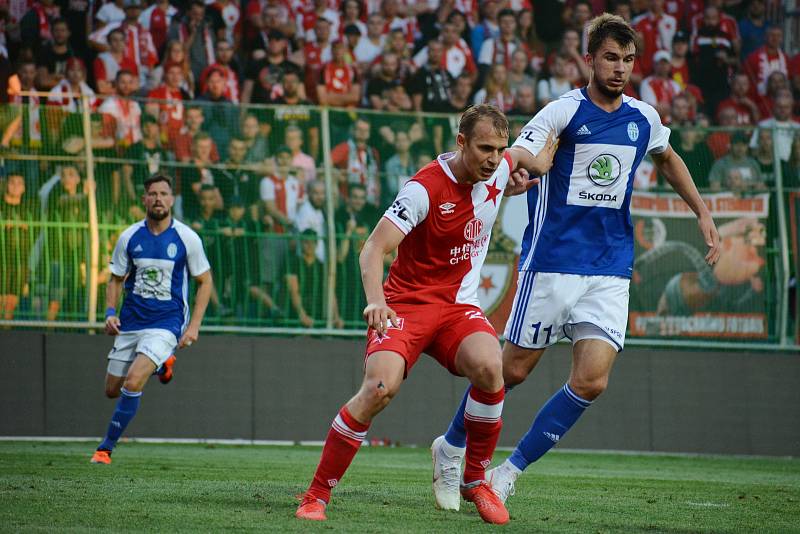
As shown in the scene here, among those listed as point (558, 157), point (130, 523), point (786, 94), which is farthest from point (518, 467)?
point (786, 94)

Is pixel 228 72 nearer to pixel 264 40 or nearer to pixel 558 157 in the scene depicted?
pixel 264 40

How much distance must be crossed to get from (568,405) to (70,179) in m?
7.85

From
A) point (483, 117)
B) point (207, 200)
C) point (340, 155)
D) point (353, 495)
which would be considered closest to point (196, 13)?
point (340, 155)

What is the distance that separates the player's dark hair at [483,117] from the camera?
5.88 metres

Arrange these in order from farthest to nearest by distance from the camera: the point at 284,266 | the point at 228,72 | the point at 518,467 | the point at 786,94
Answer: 1. the point at 786,94
2. the point at 228,72
3. the point at 284,266
4. the point at 518,467

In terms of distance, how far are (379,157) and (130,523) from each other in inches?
335

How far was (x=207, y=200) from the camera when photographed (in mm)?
13047

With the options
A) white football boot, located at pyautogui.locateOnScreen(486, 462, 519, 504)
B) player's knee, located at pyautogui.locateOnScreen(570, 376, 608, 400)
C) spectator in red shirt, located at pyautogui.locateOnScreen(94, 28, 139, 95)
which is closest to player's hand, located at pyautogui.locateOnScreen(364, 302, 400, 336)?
white football boot, located at pyautogui.locateOnScreen(486, 462, 519, 504)

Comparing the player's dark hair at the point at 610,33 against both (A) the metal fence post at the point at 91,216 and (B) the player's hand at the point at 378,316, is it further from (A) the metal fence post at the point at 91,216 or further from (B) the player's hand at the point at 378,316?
(A) the metal fence post at the point at 91,216

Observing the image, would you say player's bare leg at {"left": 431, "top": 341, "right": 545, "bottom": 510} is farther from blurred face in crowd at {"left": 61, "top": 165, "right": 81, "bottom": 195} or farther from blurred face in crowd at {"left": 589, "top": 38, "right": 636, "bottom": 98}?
blurred face in crowd at {"left": 61, "top": 165, "right": 81, "bottom": 195}

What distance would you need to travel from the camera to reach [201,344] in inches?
522

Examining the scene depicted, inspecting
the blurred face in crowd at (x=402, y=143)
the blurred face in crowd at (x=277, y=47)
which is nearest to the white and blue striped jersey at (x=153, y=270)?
the blurred face in crowd at (x=402, y=143)

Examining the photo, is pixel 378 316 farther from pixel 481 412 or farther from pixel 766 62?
pixel 766 62

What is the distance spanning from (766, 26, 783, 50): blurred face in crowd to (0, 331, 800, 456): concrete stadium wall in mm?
6232
